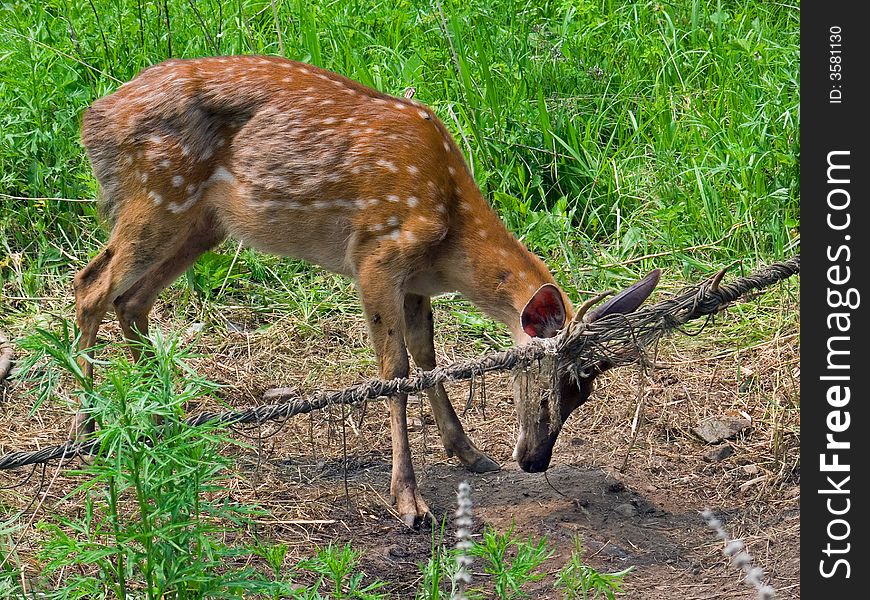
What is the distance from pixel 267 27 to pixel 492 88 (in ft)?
5.63

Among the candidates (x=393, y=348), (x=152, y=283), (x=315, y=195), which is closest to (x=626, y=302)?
(x=393, y=348)

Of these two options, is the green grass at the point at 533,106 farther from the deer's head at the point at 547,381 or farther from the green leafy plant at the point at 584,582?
the green leafy plant at the point at 584,582

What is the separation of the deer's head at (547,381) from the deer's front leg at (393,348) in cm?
47

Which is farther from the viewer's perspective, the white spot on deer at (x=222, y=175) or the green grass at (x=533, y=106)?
the green grass at (x=533, y=106)

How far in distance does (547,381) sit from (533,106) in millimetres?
3265

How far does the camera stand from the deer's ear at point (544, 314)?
16.1ft

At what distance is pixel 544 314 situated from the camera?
16.3ft

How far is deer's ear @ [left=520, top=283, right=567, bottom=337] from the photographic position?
491cm

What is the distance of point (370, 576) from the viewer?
468 centimetres

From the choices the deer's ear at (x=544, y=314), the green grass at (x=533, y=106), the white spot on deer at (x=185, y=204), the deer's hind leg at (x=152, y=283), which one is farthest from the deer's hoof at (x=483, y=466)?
the white spot on deer at (x=185, y=204)

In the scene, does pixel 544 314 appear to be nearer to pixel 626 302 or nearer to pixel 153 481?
pixel 626 302

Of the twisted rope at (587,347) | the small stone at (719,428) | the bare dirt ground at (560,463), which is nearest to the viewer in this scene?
the twisted rope at (587,347)

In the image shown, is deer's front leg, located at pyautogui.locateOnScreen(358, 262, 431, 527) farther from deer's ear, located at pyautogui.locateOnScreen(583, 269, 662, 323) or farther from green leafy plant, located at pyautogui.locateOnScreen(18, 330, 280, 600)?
green leafy plant, located at pyautogui.locateOnScreen(18, 330, 280, 600)
